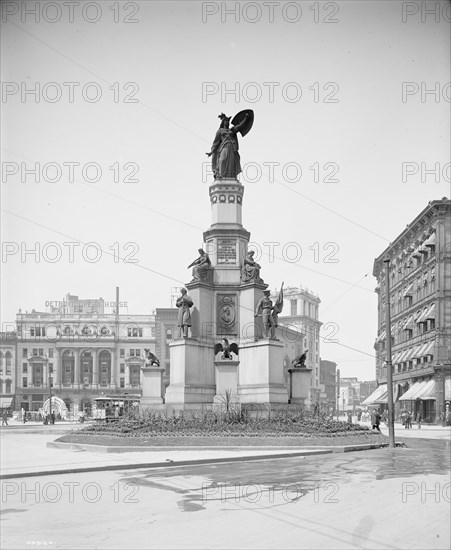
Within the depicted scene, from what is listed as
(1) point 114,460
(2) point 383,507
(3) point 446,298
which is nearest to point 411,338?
(3) point 446,298

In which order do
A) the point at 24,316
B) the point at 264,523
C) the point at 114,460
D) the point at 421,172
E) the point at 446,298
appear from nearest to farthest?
the point at 264,523
the point at 114,460
the point at 421,172
the point at 446,298
the point at 24,316

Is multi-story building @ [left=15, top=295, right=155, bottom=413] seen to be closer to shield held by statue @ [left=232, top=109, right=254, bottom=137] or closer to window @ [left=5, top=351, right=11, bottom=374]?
window @ [left=5, top=351, right=11, bottom=374]

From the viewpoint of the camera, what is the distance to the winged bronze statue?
27316 mm

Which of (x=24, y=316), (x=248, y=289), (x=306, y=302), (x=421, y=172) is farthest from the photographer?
(x=306, y=302)

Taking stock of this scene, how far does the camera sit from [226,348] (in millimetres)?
27328

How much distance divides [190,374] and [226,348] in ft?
6.49

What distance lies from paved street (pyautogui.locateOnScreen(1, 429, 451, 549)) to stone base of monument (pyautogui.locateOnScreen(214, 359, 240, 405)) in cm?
985

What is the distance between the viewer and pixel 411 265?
2749 inches

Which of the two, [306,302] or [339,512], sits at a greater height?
[306,302]

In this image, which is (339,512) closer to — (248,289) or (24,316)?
(248,289)

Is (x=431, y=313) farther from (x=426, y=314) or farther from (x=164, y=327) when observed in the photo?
(x=164, y=327)

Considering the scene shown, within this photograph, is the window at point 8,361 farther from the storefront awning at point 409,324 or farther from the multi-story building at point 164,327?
the storefront awning at point 409,324

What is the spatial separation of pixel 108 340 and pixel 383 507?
10965 cm

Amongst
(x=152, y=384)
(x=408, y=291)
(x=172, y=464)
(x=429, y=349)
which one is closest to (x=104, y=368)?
(x=408, y=291)
